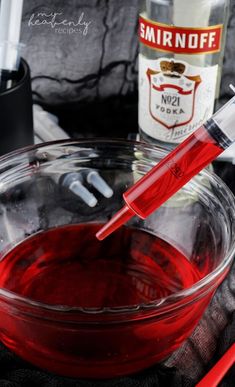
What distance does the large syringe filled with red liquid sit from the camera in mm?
537

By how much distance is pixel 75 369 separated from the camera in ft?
1.60

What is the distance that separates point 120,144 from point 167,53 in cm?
11

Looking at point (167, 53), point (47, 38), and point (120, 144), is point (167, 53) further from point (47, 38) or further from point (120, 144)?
point (47, 38)

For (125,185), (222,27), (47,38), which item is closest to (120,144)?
(125,185)

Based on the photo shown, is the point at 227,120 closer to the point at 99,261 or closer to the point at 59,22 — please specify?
the point at 99,261

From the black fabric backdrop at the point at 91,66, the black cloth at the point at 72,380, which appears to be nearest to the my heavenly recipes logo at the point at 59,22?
the black fabric backdrop at the point at 91,66

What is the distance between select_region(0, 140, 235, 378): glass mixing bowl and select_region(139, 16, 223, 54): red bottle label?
4.2 inches

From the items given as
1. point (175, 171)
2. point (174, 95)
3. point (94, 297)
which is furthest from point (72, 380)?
point (174, 95)

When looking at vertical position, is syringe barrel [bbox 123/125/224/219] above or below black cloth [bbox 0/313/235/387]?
above

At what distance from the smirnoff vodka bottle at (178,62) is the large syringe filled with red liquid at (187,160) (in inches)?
5.0

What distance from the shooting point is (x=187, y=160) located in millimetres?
537

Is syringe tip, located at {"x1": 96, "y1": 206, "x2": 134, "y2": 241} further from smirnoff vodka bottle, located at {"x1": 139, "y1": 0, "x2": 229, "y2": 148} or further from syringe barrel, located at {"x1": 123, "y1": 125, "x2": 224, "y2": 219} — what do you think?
smirnoff vodka bottle, located at {"x1": 139, "y1": 0, "x2": 229, "y2": 148}

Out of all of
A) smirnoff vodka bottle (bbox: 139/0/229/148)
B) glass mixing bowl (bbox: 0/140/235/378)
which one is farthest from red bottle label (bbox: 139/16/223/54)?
glass mixing bowl (bbox: 0/140/235/378)

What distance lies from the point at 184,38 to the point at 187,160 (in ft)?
0.51
